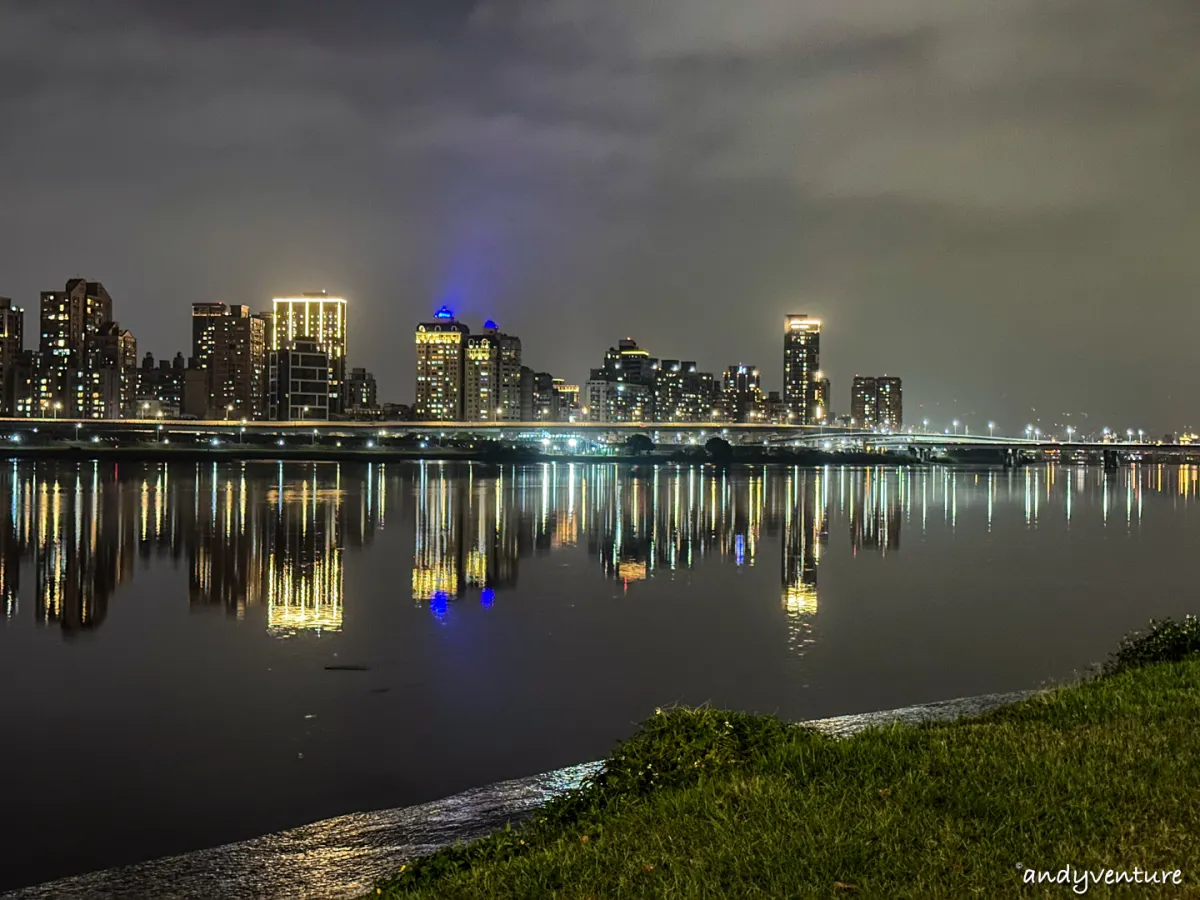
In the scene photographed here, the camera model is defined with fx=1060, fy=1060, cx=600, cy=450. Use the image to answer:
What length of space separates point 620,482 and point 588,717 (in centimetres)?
8231

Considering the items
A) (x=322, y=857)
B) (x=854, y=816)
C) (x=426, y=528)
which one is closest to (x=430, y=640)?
(x=322, y=857)

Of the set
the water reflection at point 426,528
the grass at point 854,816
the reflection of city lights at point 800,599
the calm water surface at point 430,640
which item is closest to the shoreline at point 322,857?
the calm water surface at point 430,640

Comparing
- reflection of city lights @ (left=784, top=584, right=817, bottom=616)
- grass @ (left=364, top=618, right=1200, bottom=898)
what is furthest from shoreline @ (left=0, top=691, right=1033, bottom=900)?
reflection of city lights @ (left=784, top=584, right=817, bottom=616)

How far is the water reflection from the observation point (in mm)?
28391

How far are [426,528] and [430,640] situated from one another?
86.3 feet

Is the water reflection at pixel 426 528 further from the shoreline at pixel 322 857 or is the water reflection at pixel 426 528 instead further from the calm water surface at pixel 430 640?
the shoreline at pixel 322 857

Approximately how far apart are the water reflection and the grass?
1284 centimetres

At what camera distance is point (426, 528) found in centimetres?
4769

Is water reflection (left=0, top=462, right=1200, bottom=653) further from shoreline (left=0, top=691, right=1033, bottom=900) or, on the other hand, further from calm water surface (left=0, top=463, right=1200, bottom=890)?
shoreline (left=0, top=691, right=1033, bottom=900)

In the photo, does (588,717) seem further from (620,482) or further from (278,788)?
(620,482)

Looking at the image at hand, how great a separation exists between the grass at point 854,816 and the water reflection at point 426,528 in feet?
42.1

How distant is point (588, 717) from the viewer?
15.7m

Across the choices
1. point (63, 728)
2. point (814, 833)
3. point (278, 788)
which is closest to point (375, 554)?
point (63, 728)

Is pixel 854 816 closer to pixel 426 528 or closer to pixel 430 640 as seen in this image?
pixel 430 640
